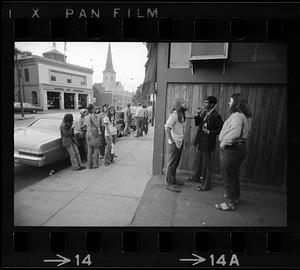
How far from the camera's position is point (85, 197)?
353 cm

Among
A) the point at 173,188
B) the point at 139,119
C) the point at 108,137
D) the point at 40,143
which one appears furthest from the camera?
the point at 139,119

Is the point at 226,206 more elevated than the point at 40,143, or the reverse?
the point at 40,143

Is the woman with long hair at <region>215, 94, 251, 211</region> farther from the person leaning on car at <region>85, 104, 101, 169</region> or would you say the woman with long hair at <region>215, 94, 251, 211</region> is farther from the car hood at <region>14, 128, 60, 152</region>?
the car hood at <region>14, 128, 60, 152</region>

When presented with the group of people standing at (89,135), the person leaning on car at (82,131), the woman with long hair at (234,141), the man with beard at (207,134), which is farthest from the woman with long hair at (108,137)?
the woman with long hair at (234,141)

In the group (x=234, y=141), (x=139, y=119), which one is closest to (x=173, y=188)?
(x=234, y=141)

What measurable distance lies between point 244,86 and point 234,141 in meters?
1.56

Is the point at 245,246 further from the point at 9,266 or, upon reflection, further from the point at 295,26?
the point at 9,266

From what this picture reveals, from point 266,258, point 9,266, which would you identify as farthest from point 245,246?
point 9,266

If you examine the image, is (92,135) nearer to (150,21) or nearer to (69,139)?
(69,139)

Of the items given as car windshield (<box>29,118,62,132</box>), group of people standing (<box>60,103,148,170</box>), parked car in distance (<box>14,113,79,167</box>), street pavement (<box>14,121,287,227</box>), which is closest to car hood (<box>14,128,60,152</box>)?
parked car in distance (<box>14,113,79,167</box>)

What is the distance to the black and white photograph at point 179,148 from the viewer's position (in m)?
2.91

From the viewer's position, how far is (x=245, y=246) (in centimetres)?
188

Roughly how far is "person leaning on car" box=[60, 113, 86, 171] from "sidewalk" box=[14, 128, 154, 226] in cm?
25

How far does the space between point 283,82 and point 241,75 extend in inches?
29.5
